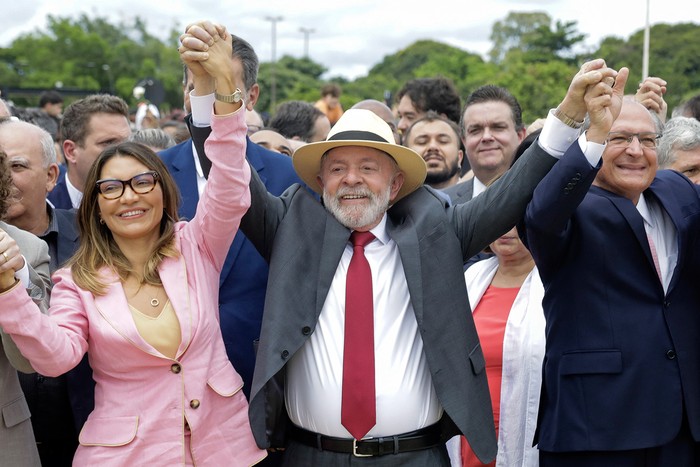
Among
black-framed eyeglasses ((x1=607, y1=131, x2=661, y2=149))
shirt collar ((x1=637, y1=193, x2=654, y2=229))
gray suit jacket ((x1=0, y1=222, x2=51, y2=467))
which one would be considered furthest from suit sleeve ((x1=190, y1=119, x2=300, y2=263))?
shirt collar ((x1=637, y1=193, x2=654, y2=229))

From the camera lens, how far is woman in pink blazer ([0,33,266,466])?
3047mm

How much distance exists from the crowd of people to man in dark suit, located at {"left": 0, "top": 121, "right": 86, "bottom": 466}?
0.6 inches

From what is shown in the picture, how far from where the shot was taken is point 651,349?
132 inches

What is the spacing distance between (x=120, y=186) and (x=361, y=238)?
3.29 ft

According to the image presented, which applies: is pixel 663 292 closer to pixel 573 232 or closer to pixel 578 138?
pixel 573 232

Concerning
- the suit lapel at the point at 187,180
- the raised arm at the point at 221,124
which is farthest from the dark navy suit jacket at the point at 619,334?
the suit lapel at the point at 187,180

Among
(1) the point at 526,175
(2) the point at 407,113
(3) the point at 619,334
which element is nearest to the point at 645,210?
(3) the point at 619,334

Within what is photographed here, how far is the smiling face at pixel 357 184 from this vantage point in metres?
3.38

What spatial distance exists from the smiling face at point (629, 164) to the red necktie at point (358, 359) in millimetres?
1137


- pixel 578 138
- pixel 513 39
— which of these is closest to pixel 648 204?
pixel 578 138

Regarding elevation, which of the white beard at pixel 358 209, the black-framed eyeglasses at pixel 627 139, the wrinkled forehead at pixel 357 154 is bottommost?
the white beard at pixel 358 209

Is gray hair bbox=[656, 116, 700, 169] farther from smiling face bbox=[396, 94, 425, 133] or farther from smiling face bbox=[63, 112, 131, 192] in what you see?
smiling face bbox=[63, 112, 131, 192]

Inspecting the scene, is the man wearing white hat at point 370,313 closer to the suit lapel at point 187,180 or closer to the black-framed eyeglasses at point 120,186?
the black-framed eyeglasses at point 120,186

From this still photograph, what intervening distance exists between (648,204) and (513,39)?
9842 cm
